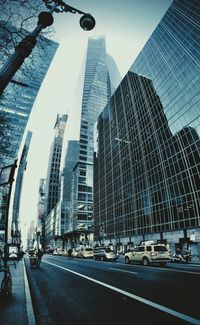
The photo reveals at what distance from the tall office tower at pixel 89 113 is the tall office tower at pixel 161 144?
30.0 metres

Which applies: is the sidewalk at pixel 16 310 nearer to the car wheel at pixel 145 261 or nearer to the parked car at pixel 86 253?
the car wheel at pixel 145 261

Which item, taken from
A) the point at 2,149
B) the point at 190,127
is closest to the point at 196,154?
the point at 190,127

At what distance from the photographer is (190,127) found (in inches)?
1719

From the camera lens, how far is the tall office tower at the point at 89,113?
106812 millimetres

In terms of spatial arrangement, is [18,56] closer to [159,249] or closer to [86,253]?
[159,249]


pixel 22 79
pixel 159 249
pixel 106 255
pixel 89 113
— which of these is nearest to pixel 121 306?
pixel 22 79

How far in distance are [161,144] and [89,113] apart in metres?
88.1

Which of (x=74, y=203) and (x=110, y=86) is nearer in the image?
(x=74, y=203)

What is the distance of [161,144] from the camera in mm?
51562

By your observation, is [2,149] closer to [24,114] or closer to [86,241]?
[24,114]

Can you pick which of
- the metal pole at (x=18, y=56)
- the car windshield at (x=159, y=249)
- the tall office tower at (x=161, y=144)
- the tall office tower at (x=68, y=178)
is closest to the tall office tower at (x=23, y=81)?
the metal pole at (x=18, y=56)

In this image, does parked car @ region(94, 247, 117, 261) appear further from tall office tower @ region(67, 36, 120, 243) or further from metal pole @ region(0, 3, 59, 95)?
tall office tower @ region(67, 36, 120, 243)

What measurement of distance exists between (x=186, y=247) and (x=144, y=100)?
131 feet

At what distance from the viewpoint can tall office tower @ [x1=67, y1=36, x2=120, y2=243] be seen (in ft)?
350
